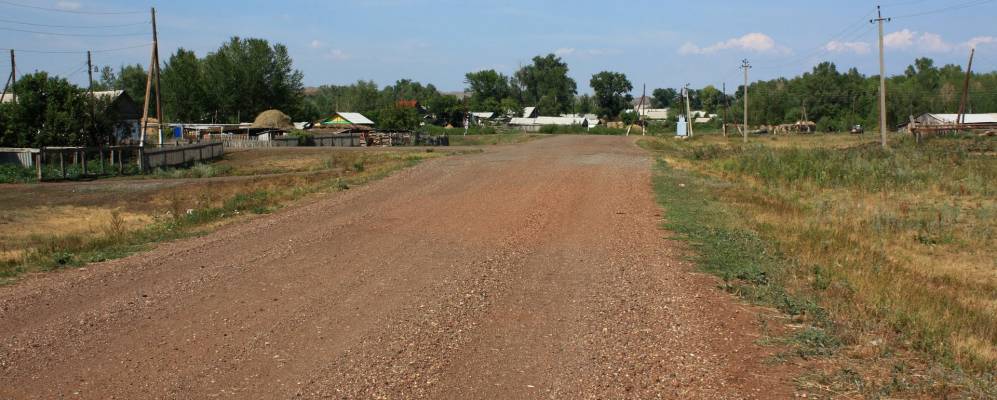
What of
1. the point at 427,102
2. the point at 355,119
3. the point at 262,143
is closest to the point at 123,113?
the point at 262,143

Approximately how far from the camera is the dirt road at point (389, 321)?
607 cm

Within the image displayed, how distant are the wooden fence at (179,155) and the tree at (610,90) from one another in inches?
4692

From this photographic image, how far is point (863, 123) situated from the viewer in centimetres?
10888

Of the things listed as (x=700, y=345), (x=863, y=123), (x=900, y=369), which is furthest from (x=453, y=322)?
(x=863, y=123)

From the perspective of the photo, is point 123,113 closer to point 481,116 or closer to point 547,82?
point 481,116

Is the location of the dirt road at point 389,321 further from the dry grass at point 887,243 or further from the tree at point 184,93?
the tree at point 184,93

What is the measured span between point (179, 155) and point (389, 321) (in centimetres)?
3857

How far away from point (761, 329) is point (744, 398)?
6.41 ft

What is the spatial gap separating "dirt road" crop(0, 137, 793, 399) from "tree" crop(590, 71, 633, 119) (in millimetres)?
149714

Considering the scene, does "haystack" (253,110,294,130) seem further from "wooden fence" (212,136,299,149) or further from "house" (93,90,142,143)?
"wooden fence" (212,136,299,149)

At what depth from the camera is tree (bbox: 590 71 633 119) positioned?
160 m

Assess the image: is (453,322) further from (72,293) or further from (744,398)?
(72,293)

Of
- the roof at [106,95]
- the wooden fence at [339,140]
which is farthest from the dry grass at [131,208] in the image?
the roof at [106,95]

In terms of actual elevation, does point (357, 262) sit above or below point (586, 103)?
below
